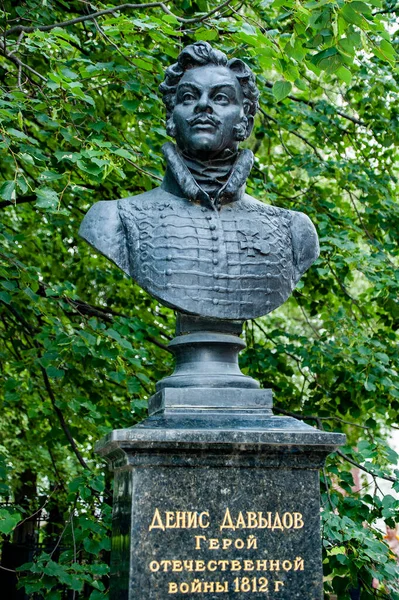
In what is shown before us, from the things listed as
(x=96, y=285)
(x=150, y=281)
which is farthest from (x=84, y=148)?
(x=96, y=285)

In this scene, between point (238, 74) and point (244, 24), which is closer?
point (238, 74)

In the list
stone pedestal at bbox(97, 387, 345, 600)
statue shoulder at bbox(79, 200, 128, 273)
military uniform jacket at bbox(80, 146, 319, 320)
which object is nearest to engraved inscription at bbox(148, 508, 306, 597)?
stone pedestal at bbox(97, 387, 345, 600)

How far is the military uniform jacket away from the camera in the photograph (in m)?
3.96

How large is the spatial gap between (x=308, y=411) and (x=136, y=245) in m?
3.24

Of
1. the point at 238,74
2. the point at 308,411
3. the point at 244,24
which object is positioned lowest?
the point at 308,411

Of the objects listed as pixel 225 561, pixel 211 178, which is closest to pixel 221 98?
pixel 211 178

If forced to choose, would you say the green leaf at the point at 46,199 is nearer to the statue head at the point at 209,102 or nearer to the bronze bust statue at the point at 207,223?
the bronze bust statue at the point at 207,223

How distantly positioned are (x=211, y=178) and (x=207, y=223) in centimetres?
27

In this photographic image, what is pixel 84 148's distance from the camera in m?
5.23

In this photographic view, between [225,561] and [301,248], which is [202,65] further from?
[225,561]

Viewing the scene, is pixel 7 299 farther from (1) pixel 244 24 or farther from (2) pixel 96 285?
(2) pixel 96 285

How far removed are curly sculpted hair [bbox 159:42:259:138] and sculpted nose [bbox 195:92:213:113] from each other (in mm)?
226

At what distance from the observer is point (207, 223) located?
4113 millimetres

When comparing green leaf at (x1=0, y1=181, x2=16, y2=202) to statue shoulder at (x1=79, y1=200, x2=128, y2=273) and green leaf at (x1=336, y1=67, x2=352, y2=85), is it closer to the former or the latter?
statue shoulder at (x1=79, y1=200, x2=128, y2=273)
